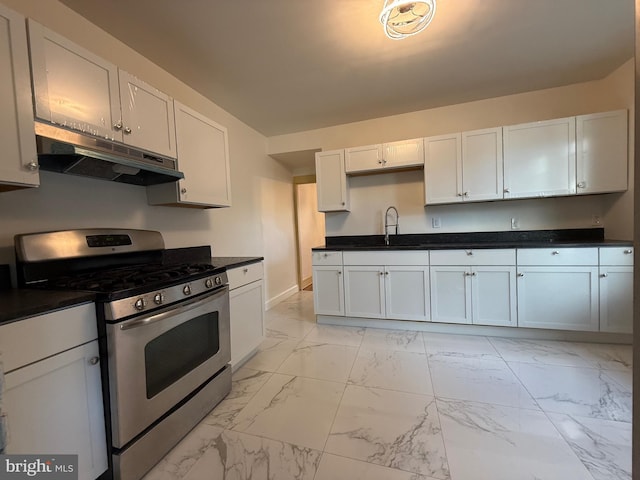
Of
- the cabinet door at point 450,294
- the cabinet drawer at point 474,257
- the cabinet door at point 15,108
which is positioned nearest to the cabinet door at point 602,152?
the cabinet drawer at point 474,257

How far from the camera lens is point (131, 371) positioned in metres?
1.12

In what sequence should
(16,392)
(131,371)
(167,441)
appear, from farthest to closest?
(167,441) → (131,371) → (16,392)

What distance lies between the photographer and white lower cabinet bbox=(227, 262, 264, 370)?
1.94 meters

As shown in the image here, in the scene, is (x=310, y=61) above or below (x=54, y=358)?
above

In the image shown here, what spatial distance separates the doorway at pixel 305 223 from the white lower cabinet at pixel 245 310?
2.52 meters

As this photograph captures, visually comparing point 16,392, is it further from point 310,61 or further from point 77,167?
point 310,61

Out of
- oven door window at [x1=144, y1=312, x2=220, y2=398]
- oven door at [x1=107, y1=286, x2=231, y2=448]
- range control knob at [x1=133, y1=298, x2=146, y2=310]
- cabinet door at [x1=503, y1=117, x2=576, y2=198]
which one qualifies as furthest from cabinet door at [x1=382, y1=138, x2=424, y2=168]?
range control knob at [x1=133, y1=298, x2=146, y2=310]

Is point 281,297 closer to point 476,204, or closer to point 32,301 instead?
point 476,204

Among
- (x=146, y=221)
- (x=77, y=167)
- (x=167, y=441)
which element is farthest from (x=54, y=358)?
(x=146, y=221)

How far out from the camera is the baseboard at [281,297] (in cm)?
375

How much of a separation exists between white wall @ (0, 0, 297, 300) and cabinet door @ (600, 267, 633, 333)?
3580mm

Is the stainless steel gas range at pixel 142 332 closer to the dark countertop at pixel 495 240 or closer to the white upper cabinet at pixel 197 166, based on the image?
the white upper cabinet at pixel 197 166

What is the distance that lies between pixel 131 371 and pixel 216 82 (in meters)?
2.44

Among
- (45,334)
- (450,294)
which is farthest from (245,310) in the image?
(450,294)
